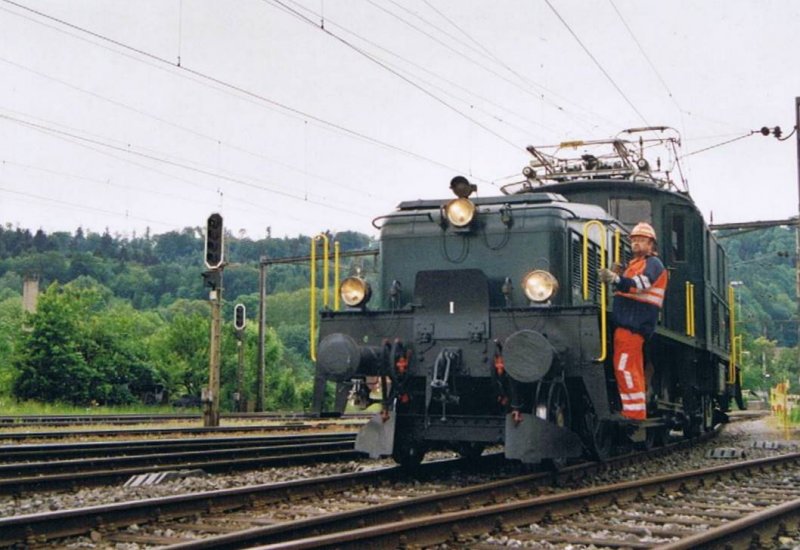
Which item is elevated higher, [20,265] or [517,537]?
[20,265]

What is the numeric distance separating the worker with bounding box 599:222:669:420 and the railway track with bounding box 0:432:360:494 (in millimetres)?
3925

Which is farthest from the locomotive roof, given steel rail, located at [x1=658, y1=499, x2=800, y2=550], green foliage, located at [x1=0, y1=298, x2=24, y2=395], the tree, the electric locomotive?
green foliage, located at [x1=0, y1=298, x2=24, y2=395]

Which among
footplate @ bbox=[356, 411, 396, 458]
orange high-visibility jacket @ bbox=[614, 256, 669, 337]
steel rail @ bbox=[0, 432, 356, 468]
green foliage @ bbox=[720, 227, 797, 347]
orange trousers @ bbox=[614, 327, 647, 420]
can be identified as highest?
green foliage @ bbox=[720, 227, 797, 347]

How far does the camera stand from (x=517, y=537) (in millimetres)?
6324

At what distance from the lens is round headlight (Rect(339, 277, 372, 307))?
9211mm

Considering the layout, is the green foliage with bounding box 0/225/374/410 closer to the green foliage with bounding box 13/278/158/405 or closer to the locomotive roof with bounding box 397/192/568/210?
the green foliage with bounding box 13/278/158/405

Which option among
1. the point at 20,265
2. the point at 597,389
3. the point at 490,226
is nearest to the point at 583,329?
the point at 597,389

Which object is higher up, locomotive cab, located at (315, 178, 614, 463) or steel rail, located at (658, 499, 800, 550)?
locomotive cab, located at (315, 178, 614, 463)

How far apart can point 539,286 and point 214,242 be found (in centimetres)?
1152

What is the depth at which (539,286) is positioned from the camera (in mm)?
8508

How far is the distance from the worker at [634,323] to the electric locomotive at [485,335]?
0.46 ft

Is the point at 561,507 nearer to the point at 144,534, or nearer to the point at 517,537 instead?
the point at 517,537

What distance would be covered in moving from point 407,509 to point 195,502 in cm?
154

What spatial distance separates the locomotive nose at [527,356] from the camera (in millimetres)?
8055
